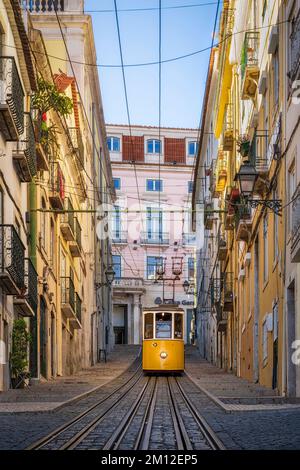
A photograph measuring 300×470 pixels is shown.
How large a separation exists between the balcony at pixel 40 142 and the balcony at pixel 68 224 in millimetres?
6509

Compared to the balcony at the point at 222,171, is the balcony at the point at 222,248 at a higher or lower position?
lower

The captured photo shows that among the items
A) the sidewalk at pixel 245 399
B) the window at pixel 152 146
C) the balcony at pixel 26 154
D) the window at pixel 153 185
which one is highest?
the window at pixel 152 146

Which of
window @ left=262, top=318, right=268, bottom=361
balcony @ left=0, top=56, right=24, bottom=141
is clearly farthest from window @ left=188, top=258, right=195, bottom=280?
balcony @ left=0, top=56, right=24, bottom=141

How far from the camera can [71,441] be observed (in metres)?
12.2

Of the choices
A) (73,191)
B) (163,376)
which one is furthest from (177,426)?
(73,191)

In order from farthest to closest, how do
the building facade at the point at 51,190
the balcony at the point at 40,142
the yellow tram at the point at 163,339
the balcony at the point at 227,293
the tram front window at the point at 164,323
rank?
the balcony at the point at 227,293
the tram front window at the point at 164,323
the yellow tram at the point at 163,339
the balcony at the point at 40,142
the building facade at the point at 51,190

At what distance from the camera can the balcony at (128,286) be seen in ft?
246

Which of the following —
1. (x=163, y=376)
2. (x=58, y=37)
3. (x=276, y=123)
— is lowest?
(x=163, y=376)

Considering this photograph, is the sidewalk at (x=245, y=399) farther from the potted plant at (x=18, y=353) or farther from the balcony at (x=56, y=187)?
the balcony at (x=56, y=187)

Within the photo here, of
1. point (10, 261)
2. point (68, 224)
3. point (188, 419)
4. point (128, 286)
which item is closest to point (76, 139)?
point (68, 224)

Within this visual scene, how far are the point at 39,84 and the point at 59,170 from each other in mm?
5271

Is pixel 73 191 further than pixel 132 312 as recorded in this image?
No

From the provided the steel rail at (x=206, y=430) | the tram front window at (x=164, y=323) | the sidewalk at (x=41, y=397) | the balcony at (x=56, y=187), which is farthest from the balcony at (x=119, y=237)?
the steel rail at (x=206, y=430)

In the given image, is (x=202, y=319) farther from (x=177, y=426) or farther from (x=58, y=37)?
(x=177, y=426)
